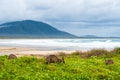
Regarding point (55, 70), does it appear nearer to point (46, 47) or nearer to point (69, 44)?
point (46, 47)

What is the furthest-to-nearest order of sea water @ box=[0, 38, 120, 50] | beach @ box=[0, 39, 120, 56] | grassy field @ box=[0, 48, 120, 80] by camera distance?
1. sea water @ box=[0, 38, 120, 50]
2. beach @ box=[0, 39, 120, 56]
3. grassy field @ box=[0, 48, 120, 80]

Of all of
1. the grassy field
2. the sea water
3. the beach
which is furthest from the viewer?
the sea water

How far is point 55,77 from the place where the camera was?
16.1 meters

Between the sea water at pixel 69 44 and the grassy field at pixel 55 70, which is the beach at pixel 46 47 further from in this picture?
the grassy field at pixel 55 70

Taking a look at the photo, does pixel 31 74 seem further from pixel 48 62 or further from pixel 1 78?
pixel 48 62

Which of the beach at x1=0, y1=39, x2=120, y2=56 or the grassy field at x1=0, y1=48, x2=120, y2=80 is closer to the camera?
the grassy field at x1=0, y1=48, x2=120, y2=80

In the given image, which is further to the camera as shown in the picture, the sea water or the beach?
the sea water

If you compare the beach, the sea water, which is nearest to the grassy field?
the beach

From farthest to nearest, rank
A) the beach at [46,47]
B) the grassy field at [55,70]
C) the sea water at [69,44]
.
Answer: the sea water at [69,44]
the beach at [46,47]
the grassy field at [55,70]

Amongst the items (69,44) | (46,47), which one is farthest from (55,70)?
(69,44)

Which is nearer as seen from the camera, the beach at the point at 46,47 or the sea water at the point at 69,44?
the beach at the point at 46,47

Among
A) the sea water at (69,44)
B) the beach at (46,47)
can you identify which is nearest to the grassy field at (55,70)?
the beach at (46,47)

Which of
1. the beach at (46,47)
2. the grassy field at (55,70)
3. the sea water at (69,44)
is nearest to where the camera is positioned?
the grassy field at (55,70)

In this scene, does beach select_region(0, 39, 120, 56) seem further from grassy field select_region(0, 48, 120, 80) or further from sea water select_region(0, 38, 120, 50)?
grassy field select_region(0, 48, 120, 80)
